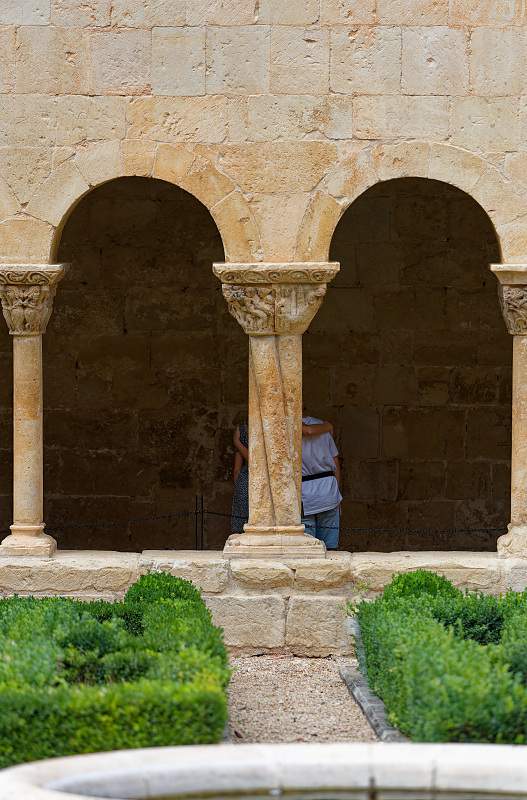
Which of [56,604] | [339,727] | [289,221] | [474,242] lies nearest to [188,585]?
[56,604]

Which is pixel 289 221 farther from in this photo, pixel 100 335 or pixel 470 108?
pixel 100 335

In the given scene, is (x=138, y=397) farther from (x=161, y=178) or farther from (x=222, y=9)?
(x=222, y=9)

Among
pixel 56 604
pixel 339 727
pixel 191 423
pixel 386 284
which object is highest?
pixel 386 284

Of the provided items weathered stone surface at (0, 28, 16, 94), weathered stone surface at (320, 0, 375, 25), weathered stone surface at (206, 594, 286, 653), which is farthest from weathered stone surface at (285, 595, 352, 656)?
weathered stone surface at (0, 28, 16, 94)

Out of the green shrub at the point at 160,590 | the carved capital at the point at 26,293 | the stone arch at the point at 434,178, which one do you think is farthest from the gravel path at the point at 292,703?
the stone arch at the point at 434,178

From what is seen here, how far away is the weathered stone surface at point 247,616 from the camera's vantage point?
10930 millimetres

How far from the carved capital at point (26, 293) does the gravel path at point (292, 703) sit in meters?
2.83

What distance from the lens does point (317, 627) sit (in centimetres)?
1098

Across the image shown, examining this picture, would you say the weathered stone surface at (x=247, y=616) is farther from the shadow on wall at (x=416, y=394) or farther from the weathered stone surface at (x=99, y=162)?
the shadow on wall at (x=416, y=394)

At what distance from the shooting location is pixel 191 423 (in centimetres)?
1491

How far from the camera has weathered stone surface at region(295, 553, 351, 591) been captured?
11.0 metres

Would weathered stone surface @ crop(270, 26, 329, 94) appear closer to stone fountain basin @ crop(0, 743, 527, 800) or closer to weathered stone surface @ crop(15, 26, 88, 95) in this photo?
weathered stone surface @ crop(15, 26, 88, 95)

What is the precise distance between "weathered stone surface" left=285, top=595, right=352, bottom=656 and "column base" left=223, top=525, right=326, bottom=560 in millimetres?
320

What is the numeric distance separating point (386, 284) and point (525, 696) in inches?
298
